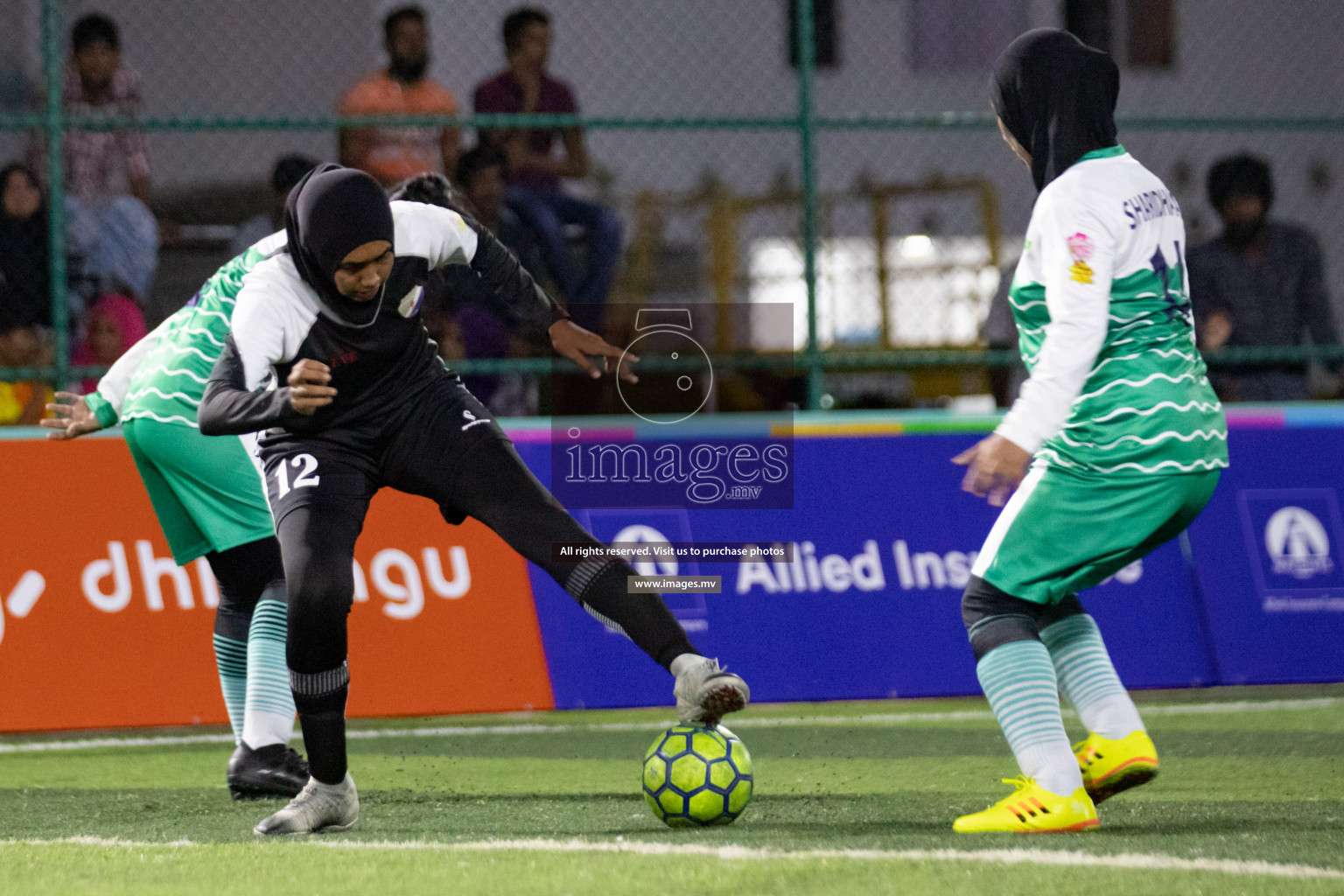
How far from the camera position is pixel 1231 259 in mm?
9203

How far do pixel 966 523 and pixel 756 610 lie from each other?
3.49 feet

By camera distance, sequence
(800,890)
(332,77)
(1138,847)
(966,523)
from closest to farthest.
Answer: (800,890) → (1138,847) → (966,523) → (332,77)

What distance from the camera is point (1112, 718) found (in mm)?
4641

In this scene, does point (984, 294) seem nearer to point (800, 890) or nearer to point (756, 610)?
point (756, 610)

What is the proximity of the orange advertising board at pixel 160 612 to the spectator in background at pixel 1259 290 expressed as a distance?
4.14m

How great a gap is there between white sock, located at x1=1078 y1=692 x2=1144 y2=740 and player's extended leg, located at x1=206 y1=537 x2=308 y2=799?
8.06 feet

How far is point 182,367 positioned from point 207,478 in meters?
0.39

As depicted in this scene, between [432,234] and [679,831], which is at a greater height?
[432,234]

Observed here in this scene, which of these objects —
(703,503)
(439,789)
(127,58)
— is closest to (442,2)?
(127,58)

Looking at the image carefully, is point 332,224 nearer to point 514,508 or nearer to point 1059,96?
point 514,508

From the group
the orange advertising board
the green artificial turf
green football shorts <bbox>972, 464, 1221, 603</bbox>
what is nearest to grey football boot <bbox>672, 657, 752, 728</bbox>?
the green artificial turf

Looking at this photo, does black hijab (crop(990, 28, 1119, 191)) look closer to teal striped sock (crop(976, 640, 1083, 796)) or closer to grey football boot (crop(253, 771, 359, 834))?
teal striped sock (crop(976, 640, 1083, 796))

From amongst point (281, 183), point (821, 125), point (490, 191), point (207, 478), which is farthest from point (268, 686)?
point (821, 125)

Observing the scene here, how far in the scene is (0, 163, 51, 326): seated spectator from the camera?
332 inches
